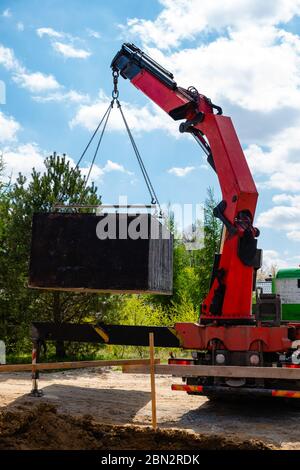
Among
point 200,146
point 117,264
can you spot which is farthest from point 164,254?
point 200,146

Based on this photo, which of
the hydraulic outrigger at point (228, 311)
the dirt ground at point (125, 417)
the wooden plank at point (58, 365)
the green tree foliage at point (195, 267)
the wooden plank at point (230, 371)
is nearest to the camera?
the dirt ground at point (125, 417)

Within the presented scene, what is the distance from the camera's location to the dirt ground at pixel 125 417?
6430 mm

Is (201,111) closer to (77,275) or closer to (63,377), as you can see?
(77,275)

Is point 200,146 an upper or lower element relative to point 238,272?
upper

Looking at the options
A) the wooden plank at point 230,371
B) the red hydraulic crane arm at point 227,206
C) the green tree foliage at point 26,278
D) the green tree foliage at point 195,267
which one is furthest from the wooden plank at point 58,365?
the green tree foliage at point 195,267

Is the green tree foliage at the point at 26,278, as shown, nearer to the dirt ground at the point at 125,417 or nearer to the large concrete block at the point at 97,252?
the dirt ground at the point at 125,417

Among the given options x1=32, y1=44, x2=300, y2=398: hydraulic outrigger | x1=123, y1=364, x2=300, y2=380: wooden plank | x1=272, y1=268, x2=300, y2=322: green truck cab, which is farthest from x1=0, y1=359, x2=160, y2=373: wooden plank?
x1=272, y1=268, x2=300, y2=322: green truck cab

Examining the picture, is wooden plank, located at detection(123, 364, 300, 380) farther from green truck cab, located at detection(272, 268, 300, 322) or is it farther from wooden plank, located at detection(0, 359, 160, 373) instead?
green truck cab, located at detection(272, 268, 300, 322)

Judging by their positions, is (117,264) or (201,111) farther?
(201,111)

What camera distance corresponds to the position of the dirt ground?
6.43 metres

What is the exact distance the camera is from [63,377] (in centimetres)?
1455

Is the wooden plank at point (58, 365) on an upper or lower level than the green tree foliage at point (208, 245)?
lower
